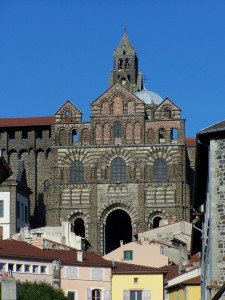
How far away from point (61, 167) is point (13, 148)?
779 cm

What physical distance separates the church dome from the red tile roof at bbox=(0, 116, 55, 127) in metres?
22.2

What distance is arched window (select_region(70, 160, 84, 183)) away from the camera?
106m

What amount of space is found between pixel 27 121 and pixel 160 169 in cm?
1483

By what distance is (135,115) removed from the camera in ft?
347

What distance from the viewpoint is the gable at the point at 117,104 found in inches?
4181

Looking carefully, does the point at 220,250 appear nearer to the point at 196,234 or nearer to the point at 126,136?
the point at 196,234

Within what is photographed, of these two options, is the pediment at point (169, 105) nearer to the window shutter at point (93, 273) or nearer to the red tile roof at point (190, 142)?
the red tile roof at point (190, 142)

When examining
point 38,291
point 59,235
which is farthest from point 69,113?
point 38,291

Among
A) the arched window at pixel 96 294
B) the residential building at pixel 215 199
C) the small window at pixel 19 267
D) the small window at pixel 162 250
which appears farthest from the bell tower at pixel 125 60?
Answer: the residential building at pixel 215 199

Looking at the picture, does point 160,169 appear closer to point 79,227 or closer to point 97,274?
point 79,227

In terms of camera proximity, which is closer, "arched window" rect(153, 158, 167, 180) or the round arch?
the round arch

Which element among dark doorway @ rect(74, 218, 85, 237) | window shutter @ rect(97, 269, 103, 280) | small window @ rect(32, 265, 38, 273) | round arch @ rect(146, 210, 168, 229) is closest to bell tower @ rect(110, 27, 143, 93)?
dark doorway @ rect(74, 218, 85, 237)

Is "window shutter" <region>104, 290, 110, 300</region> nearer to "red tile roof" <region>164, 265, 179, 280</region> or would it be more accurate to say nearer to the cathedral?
"red tile roof" <region>164, 265, 179, 280</region>

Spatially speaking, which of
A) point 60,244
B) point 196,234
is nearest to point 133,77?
point 60,244
